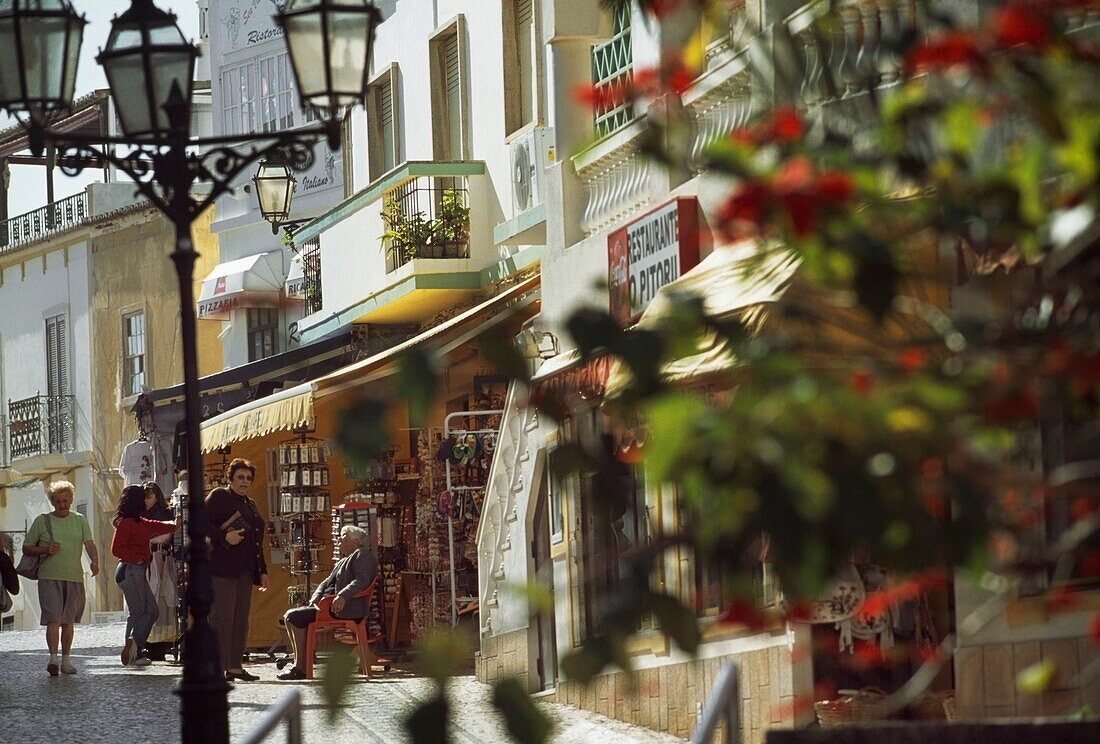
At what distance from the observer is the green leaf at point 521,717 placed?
2953mm

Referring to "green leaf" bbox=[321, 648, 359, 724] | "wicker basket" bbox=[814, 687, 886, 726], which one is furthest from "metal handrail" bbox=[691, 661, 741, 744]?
"green leaf" bbox=[321, 648, 359, 724]

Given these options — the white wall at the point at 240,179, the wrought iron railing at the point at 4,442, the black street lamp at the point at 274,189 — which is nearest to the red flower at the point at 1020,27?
the black street lamp at the point at 274,189

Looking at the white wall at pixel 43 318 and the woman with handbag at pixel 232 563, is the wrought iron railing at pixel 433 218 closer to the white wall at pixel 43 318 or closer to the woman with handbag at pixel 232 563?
the woman with handbag at pixel 232 563

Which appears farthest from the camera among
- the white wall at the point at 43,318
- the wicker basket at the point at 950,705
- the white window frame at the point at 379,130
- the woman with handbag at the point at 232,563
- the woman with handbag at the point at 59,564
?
the white wall at the point at 43,318

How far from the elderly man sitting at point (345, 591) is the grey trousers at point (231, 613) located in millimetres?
422

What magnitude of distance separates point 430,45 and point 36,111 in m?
13.9

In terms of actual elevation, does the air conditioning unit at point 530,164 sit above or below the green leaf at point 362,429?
above

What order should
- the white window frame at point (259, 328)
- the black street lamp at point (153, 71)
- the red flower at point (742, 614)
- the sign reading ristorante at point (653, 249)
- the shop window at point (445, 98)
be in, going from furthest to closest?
the white window frame at point (259, 328) < the shop window at point (445, 98) < the sign reading ristorante at point (653, 249) < the black street lamp at point (153, 71) < the red flower at point (742, 614)

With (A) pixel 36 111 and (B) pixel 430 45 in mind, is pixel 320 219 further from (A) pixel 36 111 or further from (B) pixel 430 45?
(A) pixel 36 111

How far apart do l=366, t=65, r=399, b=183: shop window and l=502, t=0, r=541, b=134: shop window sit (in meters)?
4.37

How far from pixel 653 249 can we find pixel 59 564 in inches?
314

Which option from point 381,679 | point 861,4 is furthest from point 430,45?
point 861,4

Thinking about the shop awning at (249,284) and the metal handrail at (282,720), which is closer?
the metal handrail at (282,720)

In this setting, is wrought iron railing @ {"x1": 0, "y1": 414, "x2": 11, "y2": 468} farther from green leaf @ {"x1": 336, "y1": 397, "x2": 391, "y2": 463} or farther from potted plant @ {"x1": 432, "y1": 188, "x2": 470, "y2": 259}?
green leaf @ {"x1": 336, "y1": 397, "x2": 391, "y2": 463}
